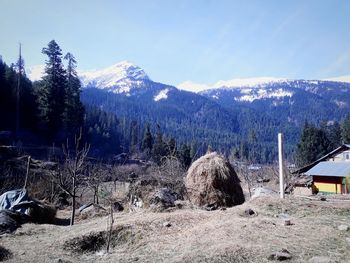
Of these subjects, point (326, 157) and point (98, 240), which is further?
point (326, 157)

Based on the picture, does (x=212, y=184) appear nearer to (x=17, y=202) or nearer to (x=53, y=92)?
(x=17, y=202)

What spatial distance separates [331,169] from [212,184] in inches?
1114

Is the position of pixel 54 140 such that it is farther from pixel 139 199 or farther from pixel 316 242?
pixel 316 242

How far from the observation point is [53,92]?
47531 millimetres

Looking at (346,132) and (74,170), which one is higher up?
(346,132)

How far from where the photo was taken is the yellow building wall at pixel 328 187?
34.5 metres

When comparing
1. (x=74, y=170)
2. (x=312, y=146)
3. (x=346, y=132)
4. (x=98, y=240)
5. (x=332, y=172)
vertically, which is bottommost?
(x=332, y=172)

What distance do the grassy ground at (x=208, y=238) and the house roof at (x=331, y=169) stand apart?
25708 millimetres

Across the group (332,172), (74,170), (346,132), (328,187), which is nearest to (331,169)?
(332,172)

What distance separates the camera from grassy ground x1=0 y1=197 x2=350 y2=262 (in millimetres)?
6801

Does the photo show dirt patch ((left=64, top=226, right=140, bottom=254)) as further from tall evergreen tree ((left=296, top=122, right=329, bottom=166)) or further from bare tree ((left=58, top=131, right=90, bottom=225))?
tall evergreen tree ((left=296, top=122, right=329, bottom=166))

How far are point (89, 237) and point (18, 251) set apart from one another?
1.75 m

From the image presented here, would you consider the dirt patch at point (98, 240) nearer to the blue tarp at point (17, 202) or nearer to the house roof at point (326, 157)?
the blue tarp at point (17, 202)

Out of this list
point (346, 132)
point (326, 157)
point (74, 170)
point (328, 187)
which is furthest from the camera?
point (346, 132)
